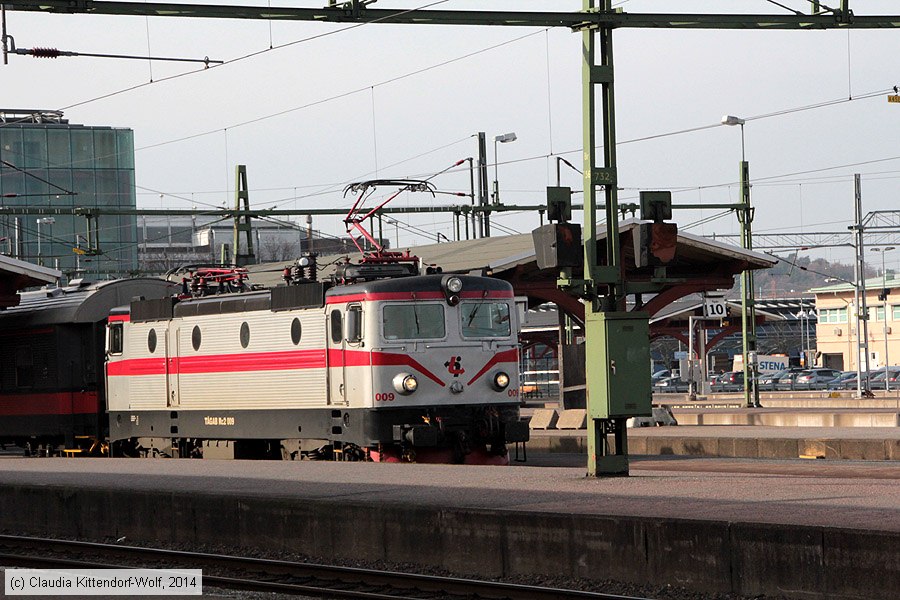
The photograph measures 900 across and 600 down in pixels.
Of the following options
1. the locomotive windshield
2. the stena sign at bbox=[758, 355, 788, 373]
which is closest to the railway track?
the locomotive windshield

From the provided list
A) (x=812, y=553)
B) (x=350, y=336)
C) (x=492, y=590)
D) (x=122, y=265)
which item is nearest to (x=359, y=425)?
(x=350, y=336)

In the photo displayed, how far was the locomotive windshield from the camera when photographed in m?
22.8

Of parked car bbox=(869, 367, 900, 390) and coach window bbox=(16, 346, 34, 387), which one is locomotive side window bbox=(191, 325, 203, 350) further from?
parked car bbox=(869, 367, 900, 390)

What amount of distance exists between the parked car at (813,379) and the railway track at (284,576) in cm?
6601

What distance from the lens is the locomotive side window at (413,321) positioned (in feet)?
72.4

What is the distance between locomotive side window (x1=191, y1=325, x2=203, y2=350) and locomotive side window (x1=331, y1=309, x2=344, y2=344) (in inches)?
154

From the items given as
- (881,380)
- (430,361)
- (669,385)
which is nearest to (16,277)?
(430,361)

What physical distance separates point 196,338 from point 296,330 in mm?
3111

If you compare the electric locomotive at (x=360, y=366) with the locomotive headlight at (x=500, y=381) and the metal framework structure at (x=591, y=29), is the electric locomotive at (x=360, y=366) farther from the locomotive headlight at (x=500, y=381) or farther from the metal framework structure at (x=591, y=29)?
the metal framework structure at (x=591, y=29)

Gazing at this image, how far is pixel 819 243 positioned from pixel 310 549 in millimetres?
62941

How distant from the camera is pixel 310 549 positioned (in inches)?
602

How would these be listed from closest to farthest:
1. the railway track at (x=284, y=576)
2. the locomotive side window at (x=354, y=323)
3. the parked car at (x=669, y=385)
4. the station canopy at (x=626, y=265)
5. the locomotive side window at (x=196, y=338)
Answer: the railway track at (x=284, y=576), the locomotive side window at (x=354, y=323), the locomotive side window at (x=196, y=338), the station canopy at (x=626, y=265), the parked car at (x=669, y=385)

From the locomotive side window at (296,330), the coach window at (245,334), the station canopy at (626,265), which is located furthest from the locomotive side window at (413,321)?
the station canopy at (626,265)

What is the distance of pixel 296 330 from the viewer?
23297 mm
